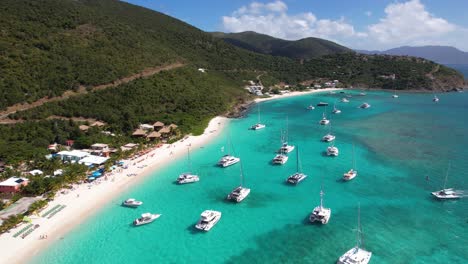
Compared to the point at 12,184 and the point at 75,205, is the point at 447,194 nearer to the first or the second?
the point at 75,205

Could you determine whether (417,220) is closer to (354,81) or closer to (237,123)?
(237,123)

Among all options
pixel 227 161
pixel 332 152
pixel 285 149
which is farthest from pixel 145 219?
pixel 332 152

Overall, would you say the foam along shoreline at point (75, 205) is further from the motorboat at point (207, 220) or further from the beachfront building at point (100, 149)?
the motorboat at point (207, 220)

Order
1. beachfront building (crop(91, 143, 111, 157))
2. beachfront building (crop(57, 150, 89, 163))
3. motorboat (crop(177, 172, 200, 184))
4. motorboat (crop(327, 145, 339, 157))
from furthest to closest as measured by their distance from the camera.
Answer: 1. motorboat (crop(327, 145, 339, 157))
2. beachfront building (crop(91, 143, 111, 157))
3. beachfront building (crop(57, 150, 89, 163))
4. motorboat (crop(177, 172, 200, 184))

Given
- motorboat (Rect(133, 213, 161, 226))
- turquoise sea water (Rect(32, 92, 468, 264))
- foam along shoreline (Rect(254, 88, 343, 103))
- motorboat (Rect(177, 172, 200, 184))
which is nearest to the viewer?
turquoise sea water (Rect(32, 92, 468, 264))

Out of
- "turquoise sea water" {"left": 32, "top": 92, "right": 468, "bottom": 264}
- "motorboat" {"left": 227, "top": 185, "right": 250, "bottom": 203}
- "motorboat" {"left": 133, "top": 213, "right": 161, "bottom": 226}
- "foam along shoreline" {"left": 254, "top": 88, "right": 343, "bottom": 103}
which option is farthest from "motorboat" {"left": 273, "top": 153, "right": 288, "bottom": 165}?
"foam along shoreline" {"left": 254, "top": 88, "right": 343, "bottom": 103}

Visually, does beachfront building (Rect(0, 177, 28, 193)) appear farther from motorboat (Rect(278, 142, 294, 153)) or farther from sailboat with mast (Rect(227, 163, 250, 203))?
motorboat (Rect(278, 142, 294, 153))

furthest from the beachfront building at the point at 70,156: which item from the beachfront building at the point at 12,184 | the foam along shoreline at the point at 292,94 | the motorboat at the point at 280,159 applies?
the foam along shoreline at the point at 292,94
